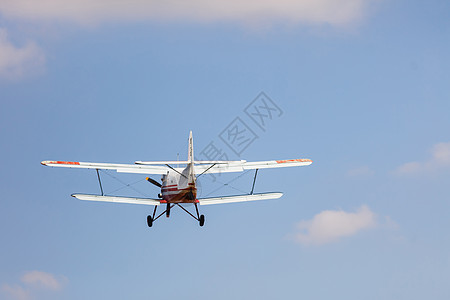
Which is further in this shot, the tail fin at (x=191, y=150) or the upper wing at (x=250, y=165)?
the upper wing at (x=250, y=165)

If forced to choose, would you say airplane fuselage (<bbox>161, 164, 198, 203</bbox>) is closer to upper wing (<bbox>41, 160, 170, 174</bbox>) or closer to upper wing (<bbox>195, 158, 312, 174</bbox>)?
upper wing (<bbox>41, 160, 170, 174</bbox>)

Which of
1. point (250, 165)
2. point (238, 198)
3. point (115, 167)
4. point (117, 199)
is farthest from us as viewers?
point (250, 165)

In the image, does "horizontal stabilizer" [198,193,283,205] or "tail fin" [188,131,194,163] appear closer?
"horizontal stabilizer" [198,193,283,205]

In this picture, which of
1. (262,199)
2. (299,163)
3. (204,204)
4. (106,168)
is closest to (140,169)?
(106,168)

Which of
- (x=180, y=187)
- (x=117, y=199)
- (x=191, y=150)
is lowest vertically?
(x=117, y=199)

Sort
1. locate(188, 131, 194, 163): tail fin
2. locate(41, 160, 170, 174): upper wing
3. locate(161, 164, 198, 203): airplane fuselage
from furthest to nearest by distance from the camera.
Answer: locate(188, 131, 194, 163): tail fin < locate(41, 160, 170, 174): upper wing < locate(161, 164, 198, 203): airplane fuselage

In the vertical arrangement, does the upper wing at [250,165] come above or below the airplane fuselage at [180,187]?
above

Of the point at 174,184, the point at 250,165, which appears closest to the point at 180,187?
the point at 174,184

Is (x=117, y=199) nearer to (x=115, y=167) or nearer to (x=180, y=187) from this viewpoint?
(x=115, y=167)

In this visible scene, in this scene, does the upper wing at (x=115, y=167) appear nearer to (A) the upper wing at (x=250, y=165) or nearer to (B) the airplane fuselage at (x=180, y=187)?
(B) the airplane fuselage at (x=180, y=187)

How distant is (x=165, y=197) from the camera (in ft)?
123

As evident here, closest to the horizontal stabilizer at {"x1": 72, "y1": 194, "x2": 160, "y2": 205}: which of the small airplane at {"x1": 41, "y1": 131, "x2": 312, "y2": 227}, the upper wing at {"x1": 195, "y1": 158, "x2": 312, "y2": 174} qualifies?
the small airplane at {"x1": 41, "y1": 131, "x2": 312, "y2": 227}

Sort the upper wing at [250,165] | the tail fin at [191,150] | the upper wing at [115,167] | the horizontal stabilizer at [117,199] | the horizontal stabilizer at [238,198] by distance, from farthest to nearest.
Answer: the upper wing at [250,165]
the tail fin at [191,150]
the upper wing at [115,167]
the horizontal stabilizer at [238,198]
the horizontal stabilizer at [117,199]

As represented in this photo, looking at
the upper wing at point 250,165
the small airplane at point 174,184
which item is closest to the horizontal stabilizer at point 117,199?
the small airplane at point 174,184
